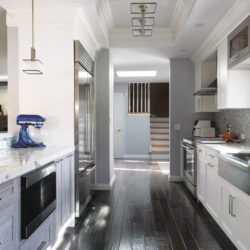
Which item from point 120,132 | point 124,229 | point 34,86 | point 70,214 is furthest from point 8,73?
point 120,132

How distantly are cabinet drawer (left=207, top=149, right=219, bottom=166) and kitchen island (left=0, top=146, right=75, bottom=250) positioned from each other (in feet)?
5.20

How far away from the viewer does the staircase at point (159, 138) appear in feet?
27.0

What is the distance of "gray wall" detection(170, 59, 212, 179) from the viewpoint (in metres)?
5.05

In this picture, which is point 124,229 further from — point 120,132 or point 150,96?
point 150,96

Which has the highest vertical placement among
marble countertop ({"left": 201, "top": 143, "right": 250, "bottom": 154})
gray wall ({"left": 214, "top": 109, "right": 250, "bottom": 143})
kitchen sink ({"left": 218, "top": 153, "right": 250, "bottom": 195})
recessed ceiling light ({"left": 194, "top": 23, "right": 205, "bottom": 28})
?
recessed ceiling light ({"left": 194, "top": 23, "right": 205, "bottom": 28})

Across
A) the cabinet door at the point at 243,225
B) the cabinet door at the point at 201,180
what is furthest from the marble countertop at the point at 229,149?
the cabinet door at the point at 243,225

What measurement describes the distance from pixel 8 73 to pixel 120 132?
5.66 metres

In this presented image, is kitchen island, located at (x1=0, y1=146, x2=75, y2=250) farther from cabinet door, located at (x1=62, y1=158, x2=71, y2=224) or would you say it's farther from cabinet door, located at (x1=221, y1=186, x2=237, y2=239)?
cabinet door, located at (x1=221, y1=186, x2=237, y2=239)

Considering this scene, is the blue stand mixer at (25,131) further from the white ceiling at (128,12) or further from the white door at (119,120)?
the white door at (119,120)

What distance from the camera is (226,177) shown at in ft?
7.77

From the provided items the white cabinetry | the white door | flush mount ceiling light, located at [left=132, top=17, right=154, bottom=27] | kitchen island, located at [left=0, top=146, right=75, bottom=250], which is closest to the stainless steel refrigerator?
kitchen island, located at [left=0, top=146, right=75, bottom=250]

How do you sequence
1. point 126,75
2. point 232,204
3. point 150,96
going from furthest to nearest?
point 150,96, point 126,75, point 232,204

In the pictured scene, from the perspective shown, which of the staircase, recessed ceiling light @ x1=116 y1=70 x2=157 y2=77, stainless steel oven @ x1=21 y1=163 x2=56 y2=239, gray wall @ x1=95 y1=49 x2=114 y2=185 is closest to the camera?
stainless steel oven @ x1=21 y1=163 x2=56 y2=239

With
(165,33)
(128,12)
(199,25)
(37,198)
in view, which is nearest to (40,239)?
(37,198)
